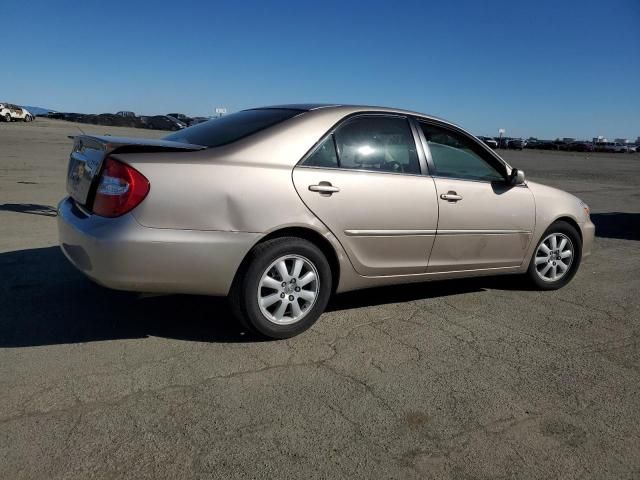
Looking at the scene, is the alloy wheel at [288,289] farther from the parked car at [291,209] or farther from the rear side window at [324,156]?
the rear side window at [324,156]

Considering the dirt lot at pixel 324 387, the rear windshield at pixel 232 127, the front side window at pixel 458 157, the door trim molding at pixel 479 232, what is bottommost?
the dirt lot at pixel 324 387

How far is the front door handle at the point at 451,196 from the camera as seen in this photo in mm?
4355

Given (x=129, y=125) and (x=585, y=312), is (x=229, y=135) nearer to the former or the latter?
(x=585, y=312)

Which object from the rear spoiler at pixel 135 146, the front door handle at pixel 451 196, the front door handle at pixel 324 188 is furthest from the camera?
the front door handle at pixel 451 196

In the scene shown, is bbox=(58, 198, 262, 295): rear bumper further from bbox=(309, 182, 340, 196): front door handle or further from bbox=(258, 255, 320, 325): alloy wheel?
bbox=(309, 182, 340, 196): front door handle

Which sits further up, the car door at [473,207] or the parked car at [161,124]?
the parked car at [161,124]

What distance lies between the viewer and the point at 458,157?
183 inches

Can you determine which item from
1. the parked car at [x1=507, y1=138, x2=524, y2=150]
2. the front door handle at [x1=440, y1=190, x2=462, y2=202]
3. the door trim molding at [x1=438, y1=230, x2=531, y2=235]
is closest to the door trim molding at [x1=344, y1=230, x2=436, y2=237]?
the door trim molding at [x1=438, y1=230, x2=531, y2=235]

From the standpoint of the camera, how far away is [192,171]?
10.9 feet

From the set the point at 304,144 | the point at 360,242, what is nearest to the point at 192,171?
the point at 304,144

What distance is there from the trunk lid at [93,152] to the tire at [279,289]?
0.82 metres

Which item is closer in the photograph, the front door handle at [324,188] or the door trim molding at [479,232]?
the front door handle at [324,188]

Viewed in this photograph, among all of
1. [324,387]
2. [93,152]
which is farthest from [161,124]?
[324,387]

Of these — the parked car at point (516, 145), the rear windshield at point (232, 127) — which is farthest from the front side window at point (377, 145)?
the parked car at point (516, 145)
